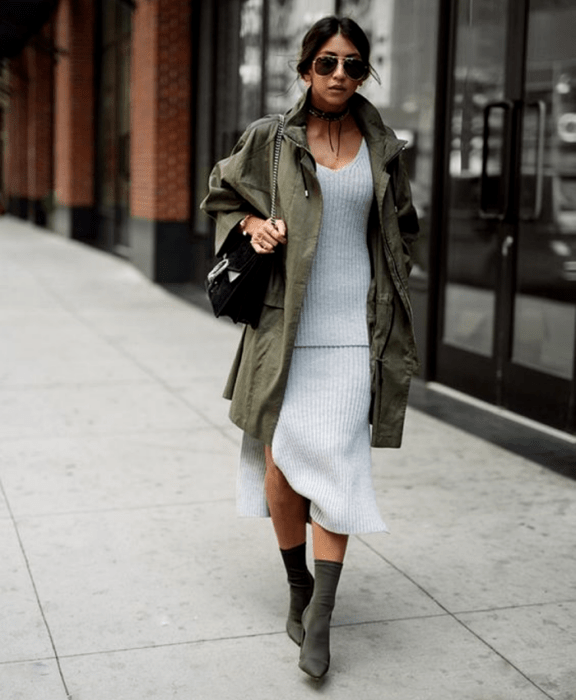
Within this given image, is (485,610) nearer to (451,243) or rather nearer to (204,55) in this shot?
(451,243)

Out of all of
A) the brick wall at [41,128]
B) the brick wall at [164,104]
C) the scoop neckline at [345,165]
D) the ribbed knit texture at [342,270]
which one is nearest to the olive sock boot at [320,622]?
the ribbed knit texture at [342,270]

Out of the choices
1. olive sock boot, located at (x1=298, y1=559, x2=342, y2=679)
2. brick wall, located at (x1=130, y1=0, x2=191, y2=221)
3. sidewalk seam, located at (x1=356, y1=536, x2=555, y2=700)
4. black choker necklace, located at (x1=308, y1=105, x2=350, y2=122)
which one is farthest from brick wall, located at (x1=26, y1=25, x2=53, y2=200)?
olive sock boot, located at (x1=298, y1=559, x2=342, y2=679)

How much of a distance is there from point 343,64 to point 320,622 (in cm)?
163

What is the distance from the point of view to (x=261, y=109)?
40.8ft

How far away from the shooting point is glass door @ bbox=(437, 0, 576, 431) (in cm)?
669

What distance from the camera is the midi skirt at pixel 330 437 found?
3.45m

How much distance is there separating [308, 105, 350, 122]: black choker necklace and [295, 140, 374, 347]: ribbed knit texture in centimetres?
12

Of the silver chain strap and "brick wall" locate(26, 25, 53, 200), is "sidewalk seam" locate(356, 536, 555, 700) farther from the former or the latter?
"brick wall" locate(26, 25, 53, 200)

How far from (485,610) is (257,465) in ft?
3.17

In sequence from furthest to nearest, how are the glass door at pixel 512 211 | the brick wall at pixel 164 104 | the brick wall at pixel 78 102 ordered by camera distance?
the brick wall at pixel 78 102 → the brick wall at pixel 164 104 → the glass door at pixel 512 211

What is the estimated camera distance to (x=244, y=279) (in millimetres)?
3441

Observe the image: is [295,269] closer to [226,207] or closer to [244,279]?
[244,279]

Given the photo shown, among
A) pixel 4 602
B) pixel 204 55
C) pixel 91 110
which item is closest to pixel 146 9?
pixel 204 55

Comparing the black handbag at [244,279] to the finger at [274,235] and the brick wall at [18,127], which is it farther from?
the brick wall at [18,127]
